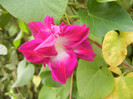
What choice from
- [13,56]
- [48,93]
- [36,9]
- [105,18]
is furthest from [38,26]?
[13,56]

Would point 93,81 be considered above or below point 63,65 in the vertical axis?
below

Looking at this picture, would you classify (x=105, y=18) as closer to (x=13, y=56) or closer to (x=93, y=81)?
(x=93, y=81)

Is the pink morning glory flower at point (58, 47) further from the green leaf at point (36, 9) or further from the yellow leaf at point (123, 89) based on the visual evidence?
the yellow leaf at point (123, 89)

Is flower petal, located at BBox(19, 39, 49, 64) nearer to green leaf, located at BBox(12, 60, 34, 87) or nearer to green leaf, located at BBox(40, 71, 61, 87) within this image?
green leaf, located at BBox(40, 71, 61, 87)

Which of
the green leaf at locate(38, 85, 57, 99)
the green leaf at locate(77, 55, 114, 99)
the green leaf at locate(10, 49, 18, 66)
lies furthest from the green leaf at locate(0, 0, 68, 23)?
the green leaf at locate(10, 49, 18, 66)

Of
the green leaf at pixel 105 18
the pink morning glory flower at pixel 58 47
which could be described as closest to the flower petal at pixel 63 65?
the pink morning glory flower at pixel 58 47

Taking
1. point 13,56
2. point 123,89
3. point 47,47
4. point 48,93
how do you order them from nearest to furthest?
point 47,47 < point 123,89 < point 48,93 < point 13,56
